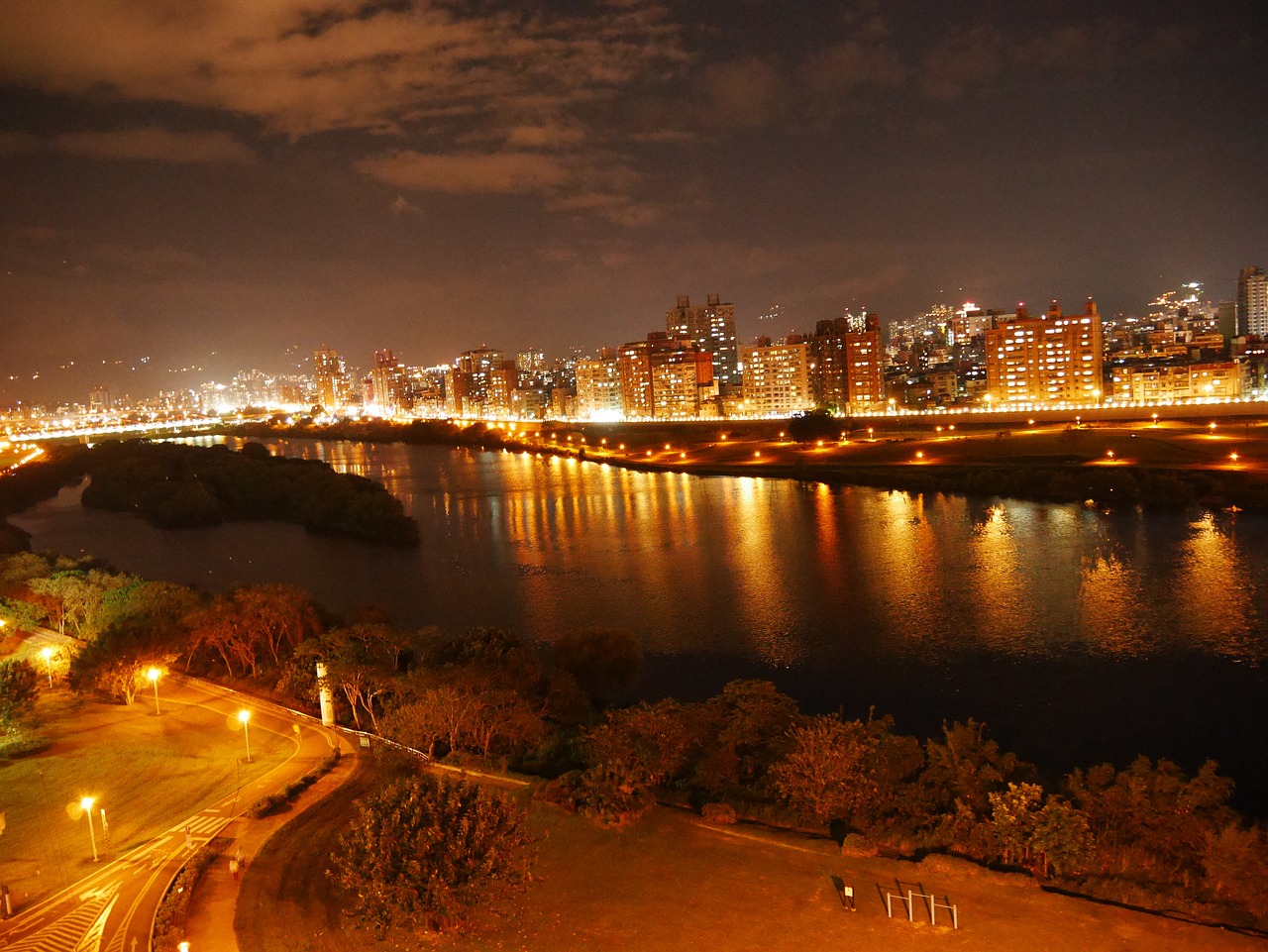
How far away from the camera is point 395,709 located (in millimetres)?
5469

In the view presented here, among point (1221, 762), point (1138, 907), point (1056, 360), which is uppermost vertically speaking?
point (1056, 360)

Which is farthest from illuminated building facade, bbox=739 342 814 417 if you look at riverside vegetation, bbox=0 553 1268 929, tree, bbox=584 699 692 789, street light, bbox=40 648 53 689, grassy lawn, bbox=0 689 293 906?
tree, bbox=584 699 692 789

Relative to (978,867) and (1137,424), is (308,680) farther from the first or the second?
(1137,424)

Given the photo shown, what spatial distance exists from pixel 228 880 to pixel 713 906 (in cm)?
205

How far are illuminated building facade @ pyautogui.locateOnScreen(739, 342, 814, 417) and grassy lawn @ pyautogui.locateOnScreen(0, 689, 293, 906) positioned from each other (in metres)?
31.9

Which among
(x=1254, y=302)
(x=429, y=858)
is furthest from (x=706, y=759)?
(x=1254, y=302)

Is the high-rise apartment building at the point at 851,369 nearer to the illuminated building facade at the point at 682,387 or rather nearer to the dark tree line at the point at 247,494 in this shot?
the illuminated building facade at the point at 682,387

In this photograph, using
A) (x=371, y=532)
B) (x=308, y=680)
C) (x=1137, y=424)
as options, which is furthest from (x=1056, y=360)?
(x=308, y=680)

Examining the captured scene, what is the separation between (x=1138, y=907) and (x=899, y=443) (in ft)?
68.0

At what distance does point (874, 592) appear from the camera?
10.5 m

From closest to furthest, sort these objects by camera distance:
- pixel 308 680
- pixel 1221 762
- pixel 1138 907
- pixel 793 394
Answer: pixel 1138 907 → pixel 1221 762 → pixel 308 680 → pixel 793 394

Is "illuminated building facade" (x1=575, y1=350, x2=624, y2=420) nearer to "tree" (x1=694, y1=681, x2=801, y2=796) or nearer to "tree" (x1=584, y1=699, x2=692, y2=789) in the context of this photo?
"tree" (x1=694, y1=681, x2=801, y2=796)

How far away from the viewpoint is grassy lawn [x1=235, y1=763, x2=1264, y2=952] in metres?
3.21

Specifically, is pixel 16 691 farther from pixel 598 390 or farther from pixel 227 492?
pixel 598 390
